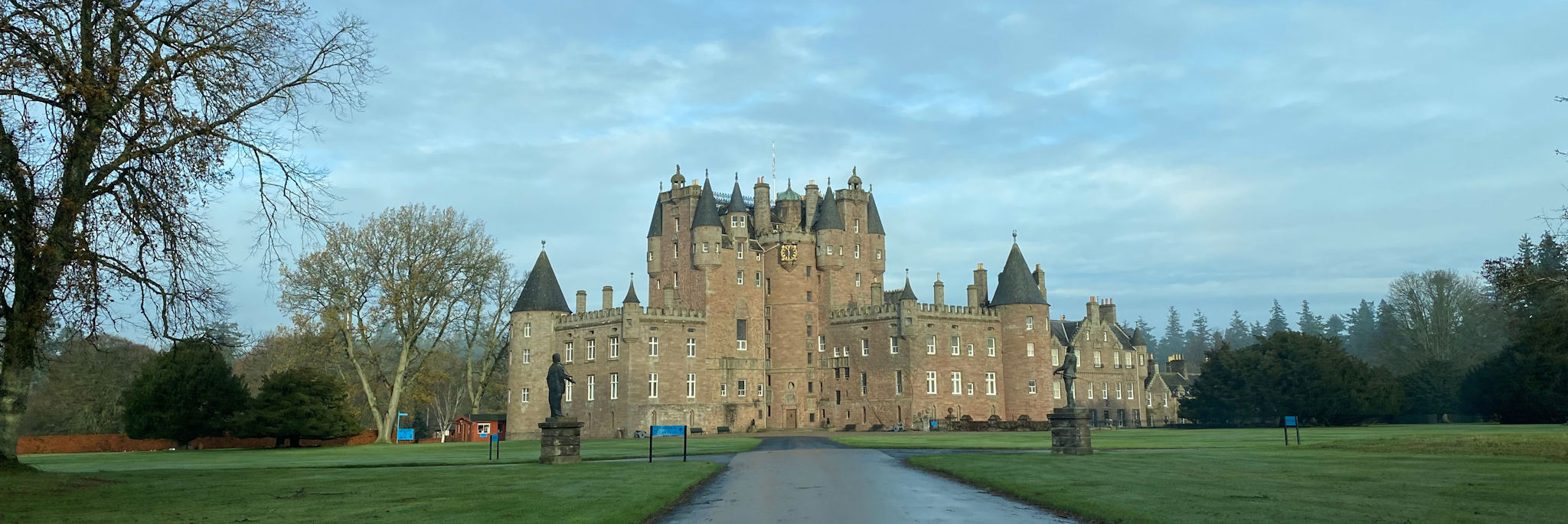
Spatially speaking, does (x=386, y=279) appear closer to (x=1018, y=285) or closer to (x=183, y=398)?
(x=183, y=398)

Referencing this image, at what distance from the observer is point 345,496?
1981 cm

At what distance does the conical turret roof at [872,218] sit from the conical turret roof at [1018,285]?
1044 cm

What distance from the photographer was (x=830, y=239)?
8181 cm

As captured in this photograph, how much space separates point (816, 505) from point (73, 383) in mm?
64138

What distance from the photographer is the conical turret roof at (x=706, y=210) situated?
78.2 m

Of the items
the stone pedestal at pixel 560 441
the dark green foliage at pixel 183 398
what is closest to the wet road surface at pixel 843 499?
the stone pedestal at pixel 560 441

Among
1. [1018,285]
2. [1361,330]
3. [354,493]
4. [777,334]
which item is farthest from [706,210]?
[1361,330]

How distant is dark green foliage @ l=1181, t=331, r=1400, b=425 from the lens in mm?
71188

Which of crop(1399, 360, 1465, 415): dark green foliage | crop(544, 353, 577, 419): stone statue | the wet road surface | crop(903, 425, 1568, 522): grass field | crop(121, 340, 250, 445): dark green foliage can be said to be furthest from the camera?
crop(1399, 360, 1465, 415): dark green foliage

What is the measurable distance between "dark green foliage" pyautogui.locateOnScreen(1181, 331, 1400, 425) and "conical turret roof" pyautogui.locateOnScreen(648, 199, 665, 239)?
4073 cm

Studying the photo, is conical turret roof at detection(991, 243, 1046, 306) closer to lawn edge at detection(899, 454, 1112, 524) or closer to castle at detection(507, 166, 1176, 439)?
castle at detection(507, 166, 1176, 439)

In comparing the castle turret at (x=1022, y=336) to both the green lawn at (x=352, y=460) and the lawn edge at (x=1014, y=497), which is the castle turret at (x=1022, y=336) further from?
the lawn edge at (x=1014, y=497)

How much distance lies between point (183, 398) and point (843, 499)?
48.1 meters

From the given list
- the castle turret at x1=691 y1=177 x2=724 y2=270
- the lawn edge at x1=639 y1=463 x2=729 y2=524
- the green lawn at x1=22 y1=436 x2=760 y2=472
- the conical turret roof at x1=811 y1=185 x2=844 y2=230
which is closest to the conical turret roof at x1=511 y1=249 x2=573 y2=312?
→ the castle turret at x1=691 y1=177 x2=724 y2=270
